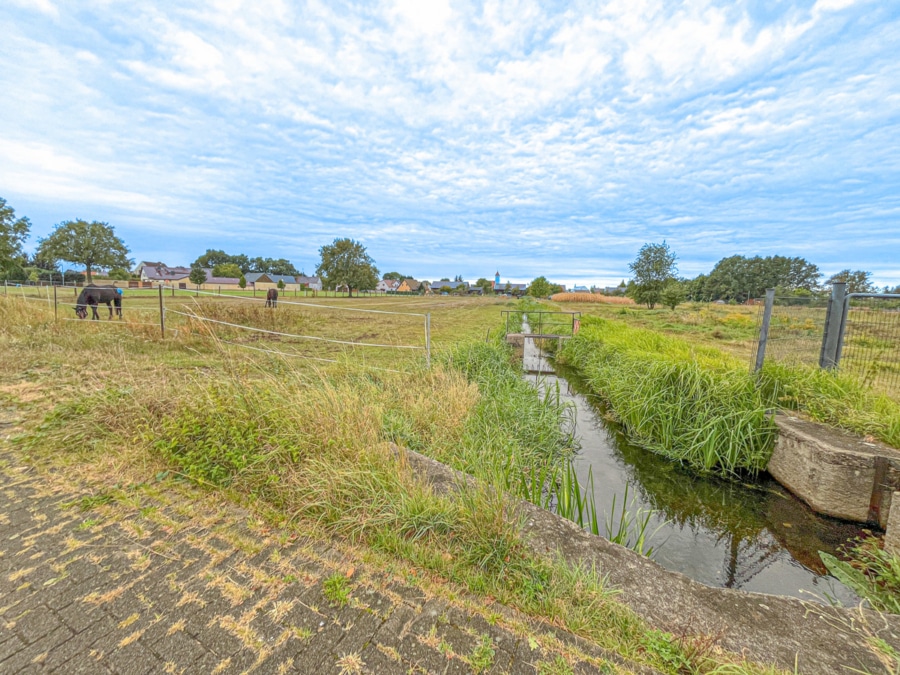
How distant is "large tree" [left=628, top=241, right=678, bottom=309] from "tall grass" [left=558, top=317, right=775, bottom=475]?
32681 millimetres

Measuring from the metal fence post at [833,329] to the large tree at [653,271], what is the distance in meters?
33.4

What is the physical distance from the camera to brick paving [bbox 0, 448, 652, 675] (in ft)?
4.84

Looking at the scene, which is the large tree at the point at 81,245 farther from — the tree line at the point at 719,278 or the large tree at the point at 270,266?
the tree line at the point at 719,278

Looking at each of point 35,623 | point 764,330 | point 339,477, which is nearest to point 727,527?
point 764,330

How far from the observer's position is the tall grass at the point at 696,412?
4602 millimetres

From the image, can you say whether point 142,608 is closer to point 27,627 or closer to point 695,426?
point 27,627

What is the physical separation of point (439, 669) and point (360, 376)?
4.19 metres

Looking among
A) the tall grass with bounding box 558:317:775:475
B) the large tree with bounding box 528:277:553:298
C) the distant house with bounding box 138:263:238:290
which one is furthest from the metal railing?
the distant house with bounding box 138:263:238:290

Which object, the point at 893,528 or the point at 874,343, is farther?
the point at 874,343

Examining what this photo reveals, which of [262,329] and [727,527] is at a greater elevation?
[262,329]

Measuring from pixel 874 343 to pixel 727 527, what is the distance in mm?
3141

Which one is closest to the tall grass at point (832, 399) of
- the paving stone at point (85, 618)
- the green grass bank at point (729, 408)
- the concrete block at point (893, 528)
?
the green grass bank at point (729, 408)

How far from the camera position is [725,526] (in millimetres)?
3660

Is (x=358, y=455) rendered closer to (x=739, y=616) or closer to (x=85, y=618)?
(x=85, y=618)
